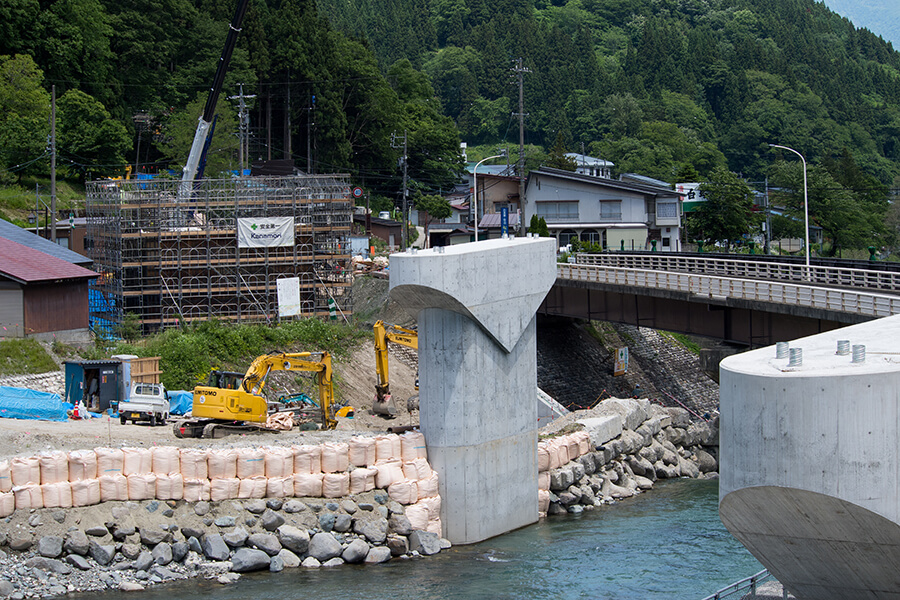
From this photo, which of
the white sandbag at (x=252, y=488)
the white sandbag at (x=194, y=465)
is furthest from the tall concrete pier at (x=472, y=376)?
the white sandbag at (x=194, y=465)

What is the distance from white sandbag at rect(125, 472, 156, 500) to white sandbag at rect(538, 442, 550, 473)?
42.9 feet

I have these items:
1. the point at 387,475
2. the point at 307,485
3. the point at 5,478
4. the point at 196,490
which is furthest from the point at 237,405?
the point at 5,478

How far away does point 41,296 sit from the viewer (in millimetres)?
46250

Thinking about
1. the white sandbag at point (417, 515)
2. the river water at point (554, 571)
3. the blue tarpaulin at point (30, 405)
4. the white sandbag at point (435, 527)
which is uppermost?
the blue tarpaulin at point (30, 405)

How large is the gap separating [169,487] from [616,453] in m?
17.8

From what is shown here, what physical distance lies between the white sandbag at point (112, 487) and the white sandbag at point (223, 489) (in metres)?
2.36

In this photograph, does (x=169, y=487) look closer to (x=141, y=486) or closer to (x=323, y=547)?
(x=141, y=486)

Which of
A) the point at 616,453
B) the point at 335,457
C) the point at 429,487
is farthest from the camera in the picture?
the point at 616,453

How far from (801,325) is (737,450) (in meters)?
25.9

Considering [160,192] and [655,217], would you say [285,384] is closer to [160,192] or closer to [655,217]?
[160,192]

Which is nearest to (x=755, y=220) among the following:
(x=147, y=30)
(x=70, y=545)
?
(x=147, y=30)

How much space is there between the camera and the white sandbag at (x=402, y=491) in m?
32.0

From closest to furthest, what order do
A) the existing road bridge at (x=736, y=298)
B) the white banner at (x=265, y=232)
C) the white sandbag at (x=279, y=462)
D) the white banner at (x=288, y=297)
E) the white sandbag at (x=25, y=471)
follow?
1. the white sandbag at (x=25, y=471)
2. the white sandbag at (x=279, y=462)
3. the existing road bridge at (x=736, y=298)
4. the white banner at (x=265, y=232)
5. the white banner at (x=288, y=297)

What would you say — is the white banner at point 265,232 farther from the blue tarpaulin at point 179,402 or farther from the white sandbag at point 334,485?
the white sandbag at point 334,485
